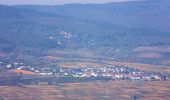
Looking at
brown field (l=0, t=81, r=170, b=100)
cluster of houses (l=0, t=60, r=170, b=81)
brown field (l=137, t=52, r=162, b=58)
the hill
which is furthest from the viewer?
brown field (l=137, t=52, r=162, b=58)

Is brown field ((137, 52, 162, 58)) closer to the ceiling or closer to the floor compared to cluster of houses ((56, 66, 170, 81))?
closer to the ceiling

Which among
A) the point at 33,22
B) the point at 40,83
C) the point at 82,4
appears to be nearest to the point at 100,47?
the point at 33,22

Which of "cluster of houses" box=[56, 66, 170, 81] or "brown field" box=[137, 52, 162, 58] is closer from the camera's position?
"cluster of houses" box=[56, 66, 170, 81]

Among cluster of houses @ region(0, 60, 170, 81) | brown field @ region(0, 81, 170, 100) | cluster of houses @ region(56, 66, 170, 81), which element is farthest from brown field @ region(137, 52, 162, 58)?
brown field @ region(0, 81, 170, 100)

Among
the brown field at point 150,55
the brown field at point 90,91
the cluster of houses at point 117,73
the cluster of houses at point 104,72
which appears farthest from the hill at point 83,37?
the brown field at point 90,91

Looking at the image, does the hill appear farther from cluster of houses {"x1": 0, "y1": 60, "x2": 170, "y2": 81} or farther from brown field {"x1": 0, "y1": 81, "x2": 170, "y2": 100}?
brown field {"x1": 0, "y1": 81, "x2": 170, "y2": 100}

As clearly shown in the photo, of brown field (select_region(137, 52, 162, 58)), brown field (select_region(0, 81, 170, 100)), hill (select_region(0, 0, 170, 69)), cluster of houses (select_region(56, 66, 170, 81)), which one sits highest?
hill (select_region(0, 0, 170, 69))
